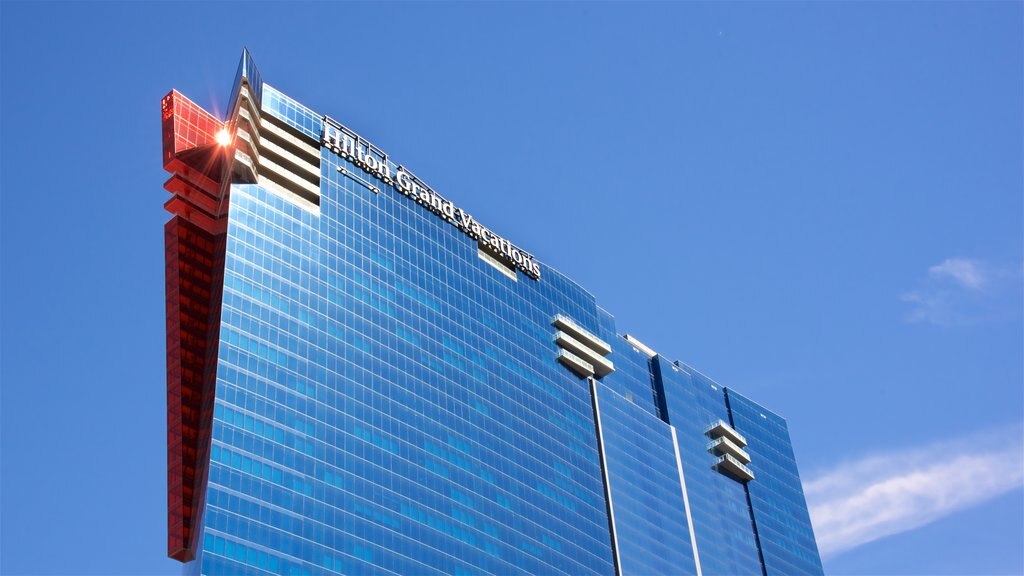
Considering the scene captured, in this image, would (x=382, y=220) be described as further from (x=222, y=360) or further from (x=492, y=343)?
(x=222, y=360)

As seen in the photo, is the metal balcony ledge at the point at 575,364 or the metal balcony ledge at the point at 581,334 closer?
the metal balcony ledge at the point at 575,364

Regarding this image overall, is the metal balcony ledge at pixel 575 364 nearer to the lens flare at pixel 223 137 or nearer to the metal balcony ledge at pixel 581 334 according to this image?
the metal balcony ledge at pixel 581 334

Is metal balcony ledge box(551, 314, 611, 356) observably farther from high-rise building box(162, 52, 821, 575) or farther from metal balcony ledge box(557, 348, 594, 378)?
metal balcony ledge box(557, 348, 594, 378)

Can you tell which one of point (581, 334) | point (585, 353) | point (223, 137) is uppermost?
point (223, 137)

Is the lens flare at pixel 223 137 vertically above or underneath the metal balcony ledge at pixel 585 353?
above

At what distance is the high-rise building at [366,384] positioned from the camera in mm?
115562

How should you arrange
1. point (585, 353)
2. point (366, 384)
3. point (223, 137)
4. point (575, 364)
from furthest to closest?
1. point (585, 353)
2. point (575, 364)
3. point (223, 137)
4. point (366, 384)

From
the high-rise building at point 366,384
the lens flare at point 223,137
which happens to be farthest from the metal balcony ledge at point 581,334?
the lens flare at point 223,137

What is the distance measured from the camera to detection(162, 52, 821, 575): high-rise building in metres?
116

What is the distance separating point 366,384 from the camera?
130500mm

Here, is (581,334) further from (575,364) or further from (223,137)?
(223,137)

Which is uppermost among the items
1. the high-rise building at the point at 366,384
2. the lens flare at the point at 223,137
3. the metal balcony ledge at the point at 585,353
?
the lens flare at the point at 223,137

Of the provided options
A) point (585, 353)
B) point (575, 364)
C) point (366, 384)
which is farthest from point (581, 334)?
point (366, 384)

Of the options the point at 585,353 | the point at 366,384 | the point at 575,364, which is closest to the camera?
the point at 366,384
